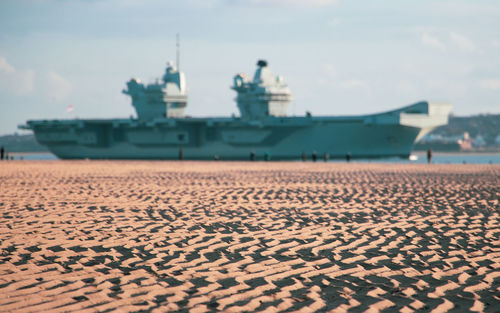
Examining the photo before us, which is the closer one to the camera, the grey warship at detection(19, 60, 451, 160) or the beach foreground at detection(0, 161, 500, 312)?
the beach foreground at detection(0, 161, 500, 312)

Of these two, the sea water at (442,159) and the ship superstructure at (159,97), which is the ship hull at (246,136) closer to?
the sea water at (442,159)

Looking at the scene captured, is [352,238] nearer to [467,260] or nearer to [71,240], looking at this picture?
[467,260]

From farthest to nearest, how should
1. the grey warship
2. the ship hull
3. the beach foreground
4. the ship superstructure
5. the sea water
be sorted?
the ship superstructure, the sea water, the grey warship, the ship hull, the beach foreground

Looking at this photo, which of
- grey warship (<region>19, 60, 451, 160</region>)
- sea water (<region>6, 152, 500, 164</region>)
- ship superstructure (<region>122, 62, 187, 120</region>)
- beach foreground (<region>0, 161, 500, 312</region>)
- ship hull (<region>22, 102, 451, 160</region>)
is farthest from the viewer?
ship superstructure (<region>122, 62, 187, 120</region>)

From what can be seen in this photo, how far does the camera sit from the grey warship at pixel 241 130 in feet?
170

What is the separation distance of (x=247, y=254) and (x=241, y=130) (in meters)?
47.3

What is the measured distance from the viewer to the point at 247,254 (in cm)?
693

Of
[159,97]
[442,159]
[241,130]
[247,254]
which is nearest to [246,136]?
[241,130]

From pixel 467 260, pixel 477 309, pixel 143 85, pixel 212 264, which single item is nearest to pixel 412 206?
pixel 467 260

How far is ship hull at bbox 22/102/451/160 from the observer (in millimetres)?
51491

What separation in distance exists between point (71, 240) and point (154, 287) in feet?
9.07

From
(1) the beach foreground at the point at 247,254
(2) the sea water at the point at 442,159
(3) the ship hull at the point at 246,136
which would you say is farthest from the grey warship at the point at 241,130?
(1) the beach foreground at the point at 247,254

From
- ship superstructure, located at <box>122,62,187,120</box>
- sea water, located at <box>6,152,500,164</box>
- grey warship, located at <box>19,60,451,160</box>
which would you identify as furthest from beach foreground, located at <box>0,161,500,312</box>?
ship superstructure, located at <box>122,62,187,120</box>

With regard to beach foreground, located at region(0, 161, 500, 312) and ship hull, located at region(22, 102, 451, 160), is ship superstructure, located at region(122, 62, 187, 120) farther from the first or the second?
beach foreground, located at region(0, 161, 500, 312)
